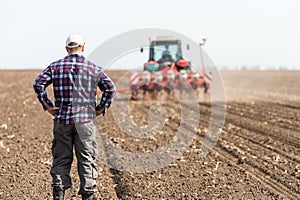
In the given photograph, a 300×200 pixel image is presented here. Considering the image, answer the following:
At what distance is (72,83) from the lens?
4.42 meters

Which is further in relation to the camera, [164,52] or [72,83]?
[164,52]

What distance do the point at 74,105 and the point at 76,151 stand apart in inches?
18.3

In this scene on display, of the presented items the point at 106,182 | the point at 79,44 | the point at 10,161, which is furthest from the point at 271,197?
the point at 10,161

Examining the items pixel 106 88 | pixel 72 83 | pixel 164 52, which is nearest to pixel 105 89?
pixel 106 88

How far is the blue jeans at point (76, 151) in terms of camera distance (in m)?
4.46

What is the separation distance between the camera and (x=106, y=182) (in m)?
6.30

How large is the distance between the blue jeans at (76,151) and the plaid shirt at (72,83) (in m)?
0.09

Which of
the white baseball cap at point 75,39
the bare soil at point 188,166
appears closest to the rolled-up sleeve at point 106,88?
the white baseball cap at point 75,39

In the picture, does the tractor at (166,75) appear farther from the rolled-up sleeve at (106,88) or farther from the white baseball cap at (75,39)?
the white baseball cap at (75,39)

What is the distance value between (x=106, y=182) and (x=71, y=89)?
2.25m

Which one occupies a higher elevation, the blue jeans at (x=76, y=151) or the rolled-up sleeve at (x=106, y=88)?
the rolled-up sleeve at (x=106, y=88)

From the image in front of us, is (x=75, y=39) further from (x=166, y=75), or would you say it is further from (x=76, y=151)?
(x=166, y=75)

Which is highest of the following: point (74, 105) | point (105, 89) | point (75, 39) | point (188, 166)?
point (75, 39)

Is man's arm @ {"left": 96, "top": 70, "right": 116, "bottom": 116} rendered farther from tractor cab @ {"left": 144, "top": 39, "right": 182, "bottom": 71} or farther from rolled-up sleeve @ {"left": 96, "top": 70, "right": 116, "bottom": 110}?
tractor cab @ {"left": 144, "top": 39, "right": 182, "bottom": 71}
